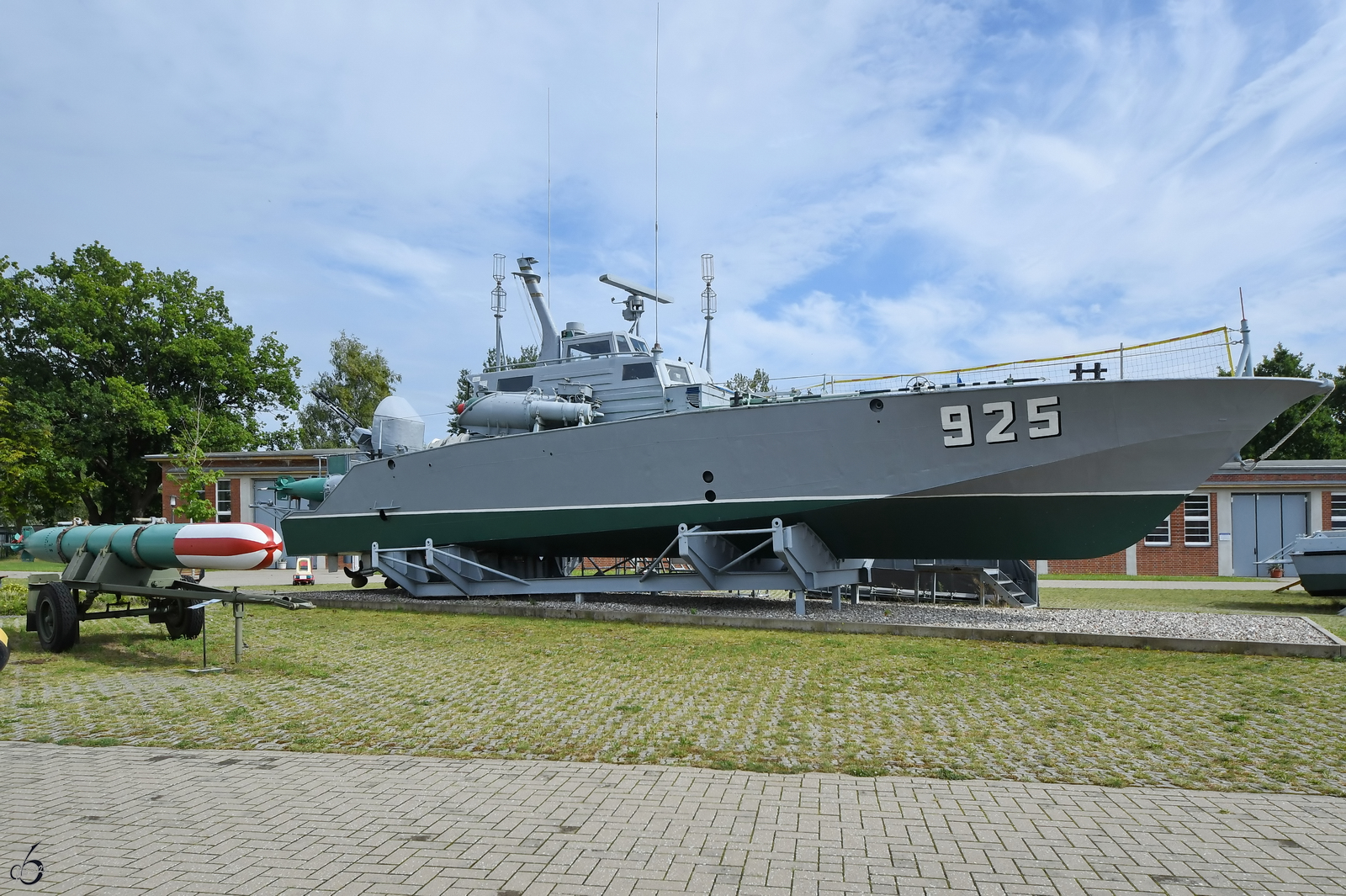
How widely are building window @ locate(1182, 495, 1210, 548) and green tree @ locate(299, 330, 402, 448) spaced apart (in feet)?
107

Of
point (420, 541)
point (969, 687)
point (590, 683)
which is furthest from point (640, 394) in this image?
point (969, 687)

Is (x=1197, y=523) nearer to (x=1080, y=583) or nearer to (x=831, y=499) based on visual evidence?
(x=1080, y=583)

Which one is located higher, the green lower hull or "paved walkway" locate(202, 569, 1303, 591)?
the green lower hull

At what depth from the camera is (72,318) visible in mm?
32375

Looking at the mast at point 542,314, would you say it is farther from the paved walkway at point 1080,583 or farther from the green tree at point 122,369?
the green tree at point 122,369

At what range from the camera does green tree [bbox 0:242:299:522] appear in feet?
105

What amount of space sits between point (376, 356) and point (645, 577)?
3391 cm

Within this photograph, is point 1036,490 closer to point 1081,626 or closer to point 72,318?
point 1081,626

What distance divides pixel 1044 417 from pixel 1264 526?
18077 millimetres

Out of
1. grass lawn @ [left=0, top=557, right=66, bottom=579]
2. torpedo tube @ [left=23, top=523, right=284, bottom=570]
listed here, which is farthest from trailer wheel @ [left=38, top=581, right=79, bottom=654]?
grass lawn @ [left=0, top=557, right=66, bottom=579]

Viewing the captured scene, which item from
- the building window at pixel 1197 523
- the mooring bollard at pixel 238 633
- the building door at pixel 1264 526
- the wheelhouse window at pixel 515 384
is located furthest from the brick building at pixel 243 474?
the building door at pixel 1264 526

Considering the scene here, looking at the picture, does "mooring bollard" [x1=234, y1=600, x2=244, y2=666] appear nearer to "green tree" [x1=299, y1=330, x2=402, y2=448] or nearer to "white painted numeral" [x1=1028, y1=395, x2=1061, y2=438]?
"white painted numeral" [x1=1028, y1=395, x2=1061, y2=438]

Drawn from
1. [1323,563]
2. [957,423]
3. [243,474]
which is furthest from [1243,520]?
[243,474]

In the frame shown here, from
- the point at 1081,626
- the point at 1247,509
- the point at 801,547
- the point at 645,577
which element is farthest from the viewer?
the point at 1247,509
